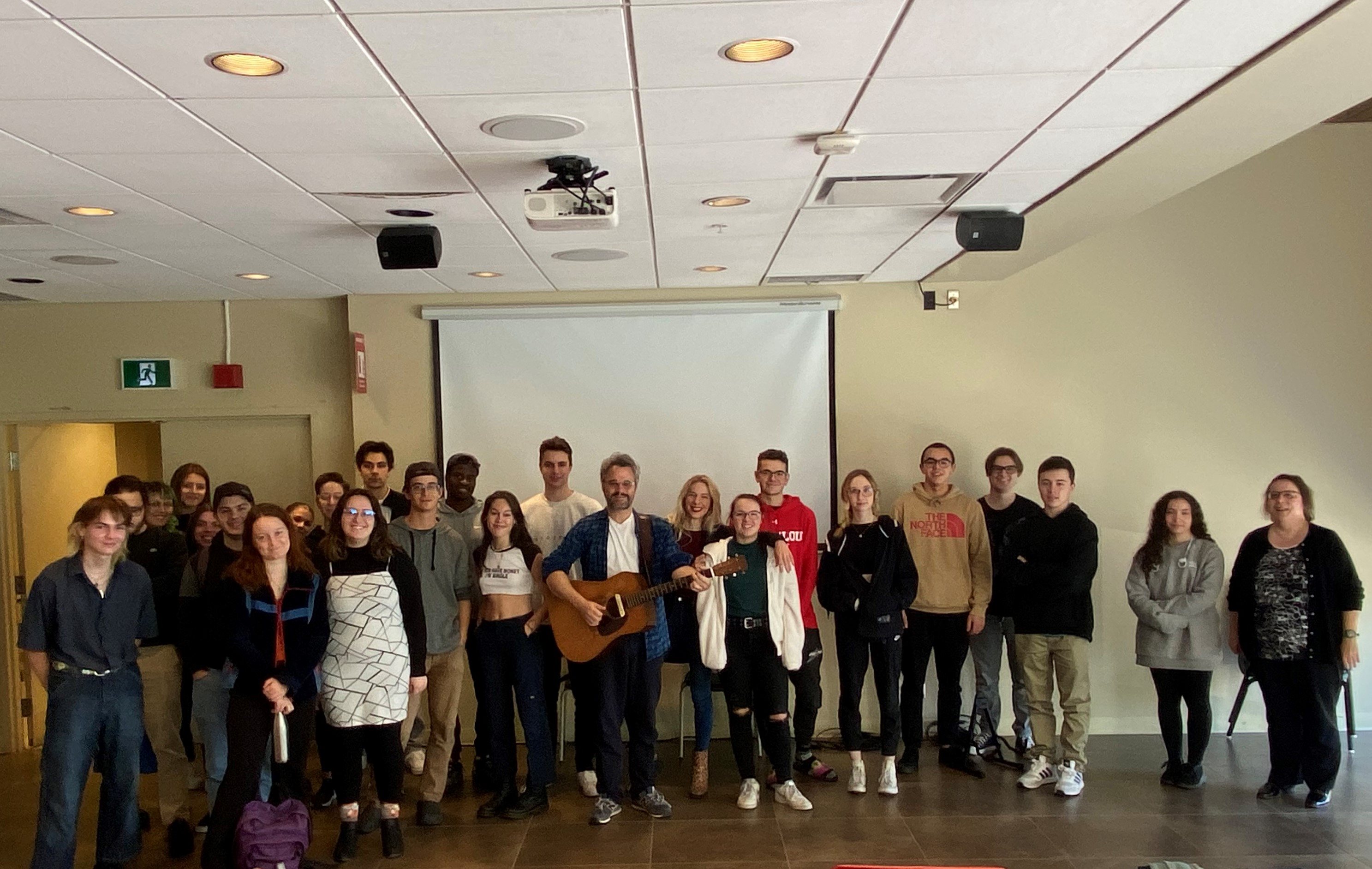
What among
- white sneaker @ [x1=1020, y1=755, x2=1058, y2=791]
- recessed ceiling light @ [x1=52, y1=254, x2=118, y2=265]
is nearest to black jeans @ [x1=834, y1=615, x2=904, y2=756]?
white sneaker @ [x1=1020, y1=755, x2=1058, y2=791]

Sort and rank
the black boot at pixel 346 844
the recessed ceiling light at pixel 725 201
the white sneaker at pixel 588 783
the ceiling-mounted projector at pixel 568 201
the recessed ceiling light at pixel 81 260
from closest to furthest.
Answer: the ceiling-mounted projector at pixel 568 201, the recessed ceiling light at pixel 725 201, the black boot at pixel 346 844, the recessed ceiling light at pixel 81 260, the white sneaker at pixel 588 783

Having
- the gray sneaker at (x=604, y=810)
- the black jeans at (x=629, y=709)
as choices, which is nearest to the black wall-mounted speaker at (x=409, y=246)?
the black jeans at (x=629, y=709)

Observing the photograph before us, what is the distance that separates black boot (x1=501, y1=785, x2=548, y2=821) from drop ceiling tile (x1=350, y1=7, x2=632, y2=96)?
10.7 feet

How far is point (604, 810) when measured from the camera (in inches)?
186

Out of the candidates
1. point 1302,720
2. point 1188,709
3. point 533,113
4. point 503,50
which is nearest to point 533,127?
point 533,113

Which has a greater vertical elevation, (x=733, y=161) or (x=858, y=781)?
(x=733, y=161)

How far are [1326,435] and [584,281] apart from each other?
4.34m

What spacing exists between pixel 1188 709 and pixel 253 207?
4777 millimetres

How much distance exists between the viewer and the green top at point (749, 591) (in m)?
4.85

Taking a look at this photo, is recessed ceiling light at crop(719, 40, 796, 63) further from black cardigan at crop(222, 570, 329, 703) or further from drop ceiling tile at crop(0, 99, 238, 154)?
black cardigan at crop(222, 570, 329, 703)

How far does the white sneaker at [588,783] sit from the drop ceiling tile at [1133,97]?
3586 millimetres

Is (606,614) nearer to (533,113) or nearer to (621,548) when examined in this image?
(621,548)

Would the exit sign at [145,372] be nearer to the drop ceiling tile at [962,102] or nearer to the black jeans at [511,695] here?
the black jeans at [511,695]

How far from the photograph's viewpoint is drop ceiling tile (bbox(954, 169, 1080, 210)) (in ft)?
12.4
